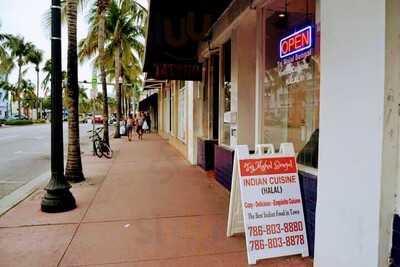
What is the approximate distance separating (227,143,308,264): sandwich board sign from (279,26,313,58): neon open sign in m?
1.47

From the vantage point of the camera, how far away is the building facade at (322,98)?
112 inches

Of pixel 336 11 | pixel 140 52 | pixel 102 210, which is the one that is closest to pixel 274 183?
pixel 336 11

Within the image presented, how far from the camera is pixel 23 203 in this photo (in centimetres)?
720

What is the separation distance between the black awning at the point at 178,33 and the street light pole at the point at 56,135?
5.58 ft

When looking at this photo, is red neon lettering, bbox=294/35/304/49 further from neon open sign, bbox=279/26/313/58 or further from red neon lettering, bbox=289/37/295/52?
red neon lettering, bbox=289/37/295/52

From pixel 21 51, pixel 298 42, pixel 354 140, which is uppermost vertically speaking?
pixel 21 51

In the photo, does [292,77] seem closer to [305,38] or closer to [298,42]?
[298,42]

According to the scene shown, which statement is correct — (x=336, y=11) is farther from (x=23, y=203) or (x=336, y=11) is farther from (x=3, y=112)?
(x=3, y=112)

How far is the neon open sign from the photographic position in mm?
5090

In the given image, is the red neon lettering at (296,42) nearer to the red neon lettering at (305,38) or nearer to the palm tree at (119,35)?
the red neon lettering at (305,38)

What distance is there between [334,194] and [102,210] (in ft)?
14.0

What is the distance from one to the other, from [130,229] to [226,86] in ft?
14.9

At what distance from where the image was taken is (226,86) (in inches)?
353

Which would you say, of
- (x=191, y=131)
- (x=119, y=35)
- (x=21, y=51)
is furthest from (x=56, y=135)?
(x=21, y=51)
